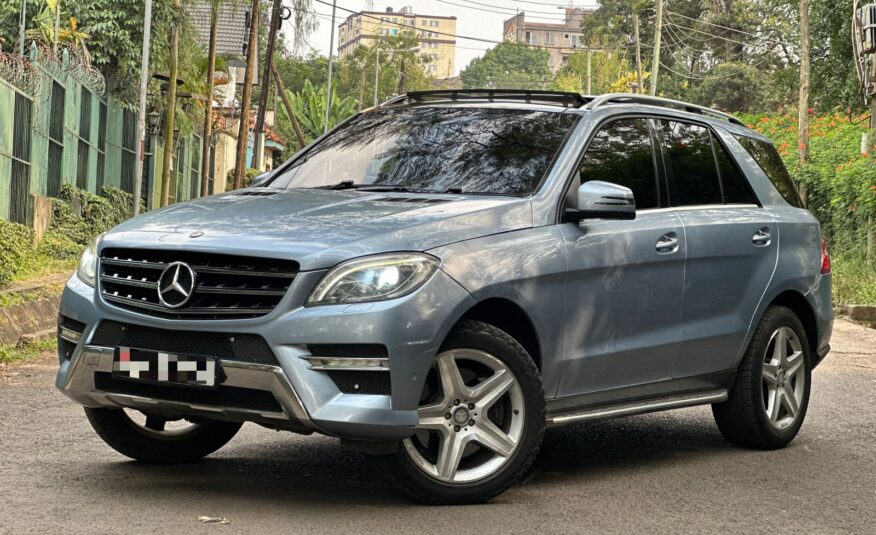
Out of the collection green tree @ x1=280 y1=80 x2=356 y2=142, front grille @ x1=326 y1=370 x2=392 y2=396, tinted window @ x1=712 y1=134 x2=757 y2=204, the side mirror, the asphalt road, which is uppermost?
green tree @ x1=280 y1=80 x2=356 y2=142

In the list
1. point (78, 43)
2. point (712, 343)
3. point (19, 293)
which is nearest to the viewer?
point (712, 343)

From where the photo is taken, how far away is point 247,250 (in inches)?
209

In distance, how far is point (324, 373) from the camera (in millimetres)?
5203

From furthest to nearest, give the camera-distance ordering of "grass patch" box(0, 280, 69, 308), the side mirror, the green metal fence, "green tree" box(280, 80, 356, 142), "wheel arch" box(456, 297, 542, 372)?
"green tree" box(280, 80, 356, 142), the green metal fence, "grass patch" box(0, 280, 69, 308), the side mirror, "wheel arch" box(456, 297, 542, 372)

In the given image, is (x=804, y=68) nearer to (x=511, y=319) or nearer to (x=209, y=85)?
(x=209, y=85)

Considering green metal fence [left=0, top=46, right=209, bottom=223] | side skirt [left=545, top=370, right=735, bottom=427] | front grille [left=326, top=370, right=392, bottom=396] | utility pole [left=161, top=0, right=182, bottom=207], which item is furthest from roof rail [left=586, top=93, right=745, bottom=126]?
utility pole [left=161, top=0, right=182, bottom=207]

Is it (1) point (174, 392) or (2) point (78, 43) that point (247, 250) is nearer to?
(1) point (174, 392)

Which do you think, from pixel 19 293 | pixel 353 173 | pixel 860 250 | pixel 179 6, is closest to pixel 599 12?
pixel 179 6

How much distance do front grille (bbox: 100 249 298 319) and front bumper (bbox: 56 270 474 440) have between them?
45 mm

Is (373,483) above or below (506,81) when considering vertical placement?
below

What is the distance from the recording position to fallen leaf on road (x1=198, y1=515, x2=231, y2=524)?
5305 mm

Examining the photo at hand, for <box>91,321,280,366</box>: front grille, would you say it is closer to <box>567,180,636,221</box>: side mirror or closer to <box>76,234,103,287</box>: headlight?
<box>76,234,103,287</box>: headlight

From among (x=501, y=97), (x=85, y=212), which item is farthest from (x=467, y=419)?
(x=85, y=212)

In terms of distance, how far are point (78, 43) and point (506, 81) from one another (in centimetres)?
12816
